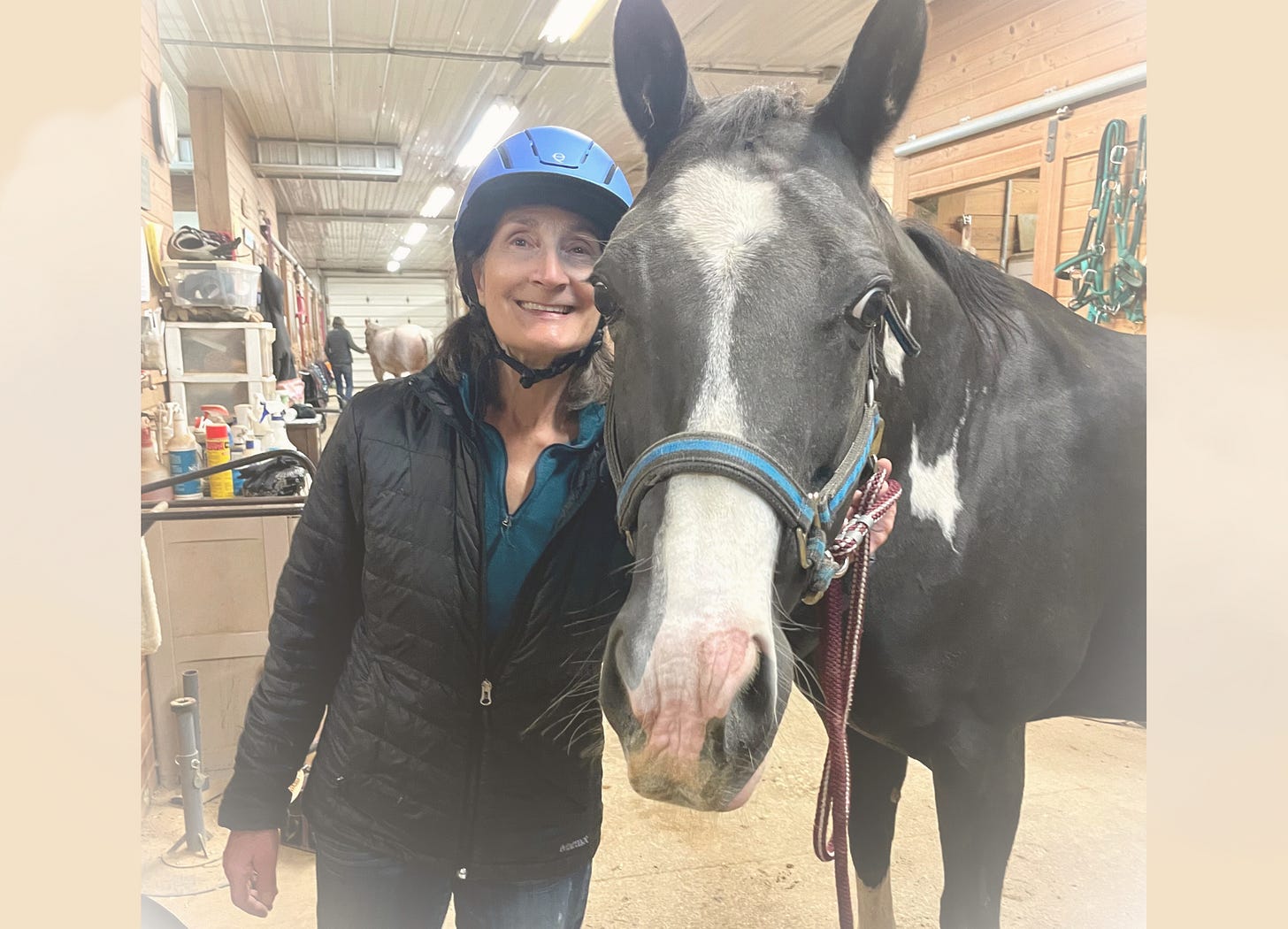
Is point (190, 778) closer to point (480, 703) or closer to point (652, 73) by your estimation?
point (480, 703)

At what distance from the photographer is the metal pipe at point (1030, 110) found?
2.88 ft

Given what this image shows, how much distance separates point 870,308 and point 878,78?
26 centimetres

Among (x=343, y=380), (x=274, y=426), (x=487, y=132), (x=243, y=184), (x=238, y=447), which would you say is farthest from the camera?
(x=343, y=380)

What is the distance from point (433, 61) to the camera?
89 cm

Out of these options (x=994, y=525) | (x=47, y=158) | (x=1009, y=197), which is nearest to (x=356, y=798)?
(x=47, y=158)

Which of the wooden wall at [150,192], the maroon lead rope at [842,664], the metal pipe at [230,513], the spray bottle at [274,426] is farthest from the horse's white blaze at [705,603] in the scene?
the spray bottle at [274,426]

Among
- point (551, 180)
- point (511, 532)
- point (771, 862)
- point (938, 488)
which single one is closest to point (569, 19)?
point (551, 180)

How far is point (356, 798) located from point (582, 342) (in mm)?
620

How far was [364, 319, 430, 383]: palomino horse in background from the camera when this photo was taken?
1237 mm

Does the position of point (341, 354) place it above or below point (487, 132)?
below

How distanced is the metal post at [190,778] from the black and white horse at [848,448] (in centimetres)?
105

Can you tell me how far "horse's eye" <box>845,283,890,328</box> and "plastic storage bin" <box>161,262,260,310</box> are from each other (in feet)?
3.91

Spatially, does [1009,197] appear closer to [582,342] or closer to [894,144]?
[894,144]

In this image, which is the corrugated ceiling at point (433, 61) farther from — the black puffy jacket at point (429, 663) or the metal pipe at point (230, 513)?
the metal pipe at point (230, 513)
